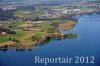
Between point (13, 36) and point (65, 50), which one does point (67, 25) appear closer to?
point (65, 50)

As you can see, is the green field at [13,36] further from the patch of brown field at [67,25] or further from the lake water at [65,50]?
the patch of brown field at [67,25]

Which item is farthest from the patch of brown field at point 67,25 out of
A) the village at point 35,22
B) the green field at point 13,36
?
the green field at point 13,36

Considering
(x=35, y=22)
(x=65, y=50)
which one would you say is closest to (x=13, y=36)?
(x=35, y=22)

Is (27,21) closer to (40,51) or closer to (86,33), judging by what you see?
(40,51)

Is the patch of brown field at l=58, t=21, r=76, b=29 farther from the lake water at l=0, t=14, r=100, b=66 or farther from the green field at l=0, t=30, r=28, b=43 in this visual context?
the green field at l=0, t=30, r=28, b=43

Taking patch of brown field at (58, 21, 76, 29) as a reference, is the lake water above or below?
below

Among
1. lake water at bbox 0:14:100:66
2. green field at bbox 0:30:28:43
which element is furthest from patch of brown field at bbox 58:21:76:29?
green field at bbox 0:30:28:43

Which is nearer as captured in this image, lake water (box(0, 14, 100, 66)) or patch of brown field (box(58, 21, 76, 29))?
lake water (box(0, 14, 100, 66))

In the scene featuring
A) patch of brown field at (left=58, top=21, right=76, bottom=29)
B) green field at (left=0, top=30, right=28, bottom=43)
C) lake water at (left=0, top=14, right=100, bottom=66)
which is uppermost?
A: patch of brown field at (left=58, top=21, right=76, bottom=29)
